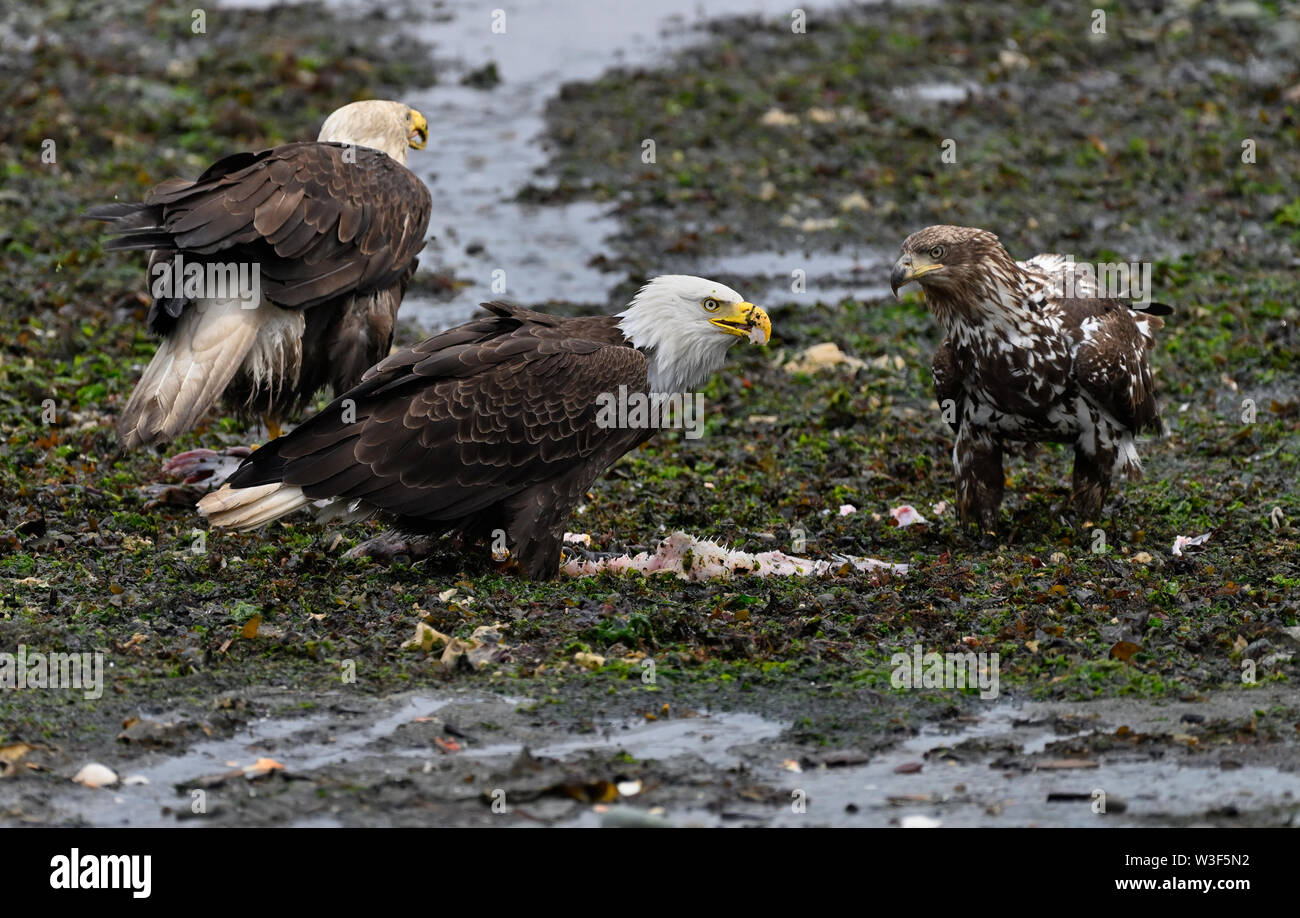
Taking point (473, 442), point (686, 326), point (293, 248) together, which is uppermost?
point (293, 248)

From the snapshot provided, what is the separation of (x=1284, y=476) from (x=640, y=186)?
6.85m

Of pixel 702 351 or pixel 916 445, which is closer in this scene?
pixel 702 351

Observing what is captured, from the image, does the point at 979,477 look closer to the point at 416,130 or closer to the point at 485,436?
the point at 485,436

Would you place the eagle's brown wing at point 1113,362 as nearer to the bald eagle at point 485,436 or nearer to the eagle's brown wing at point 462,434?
the bald eagle at point 485,436

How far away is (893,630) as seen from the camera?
7.22m

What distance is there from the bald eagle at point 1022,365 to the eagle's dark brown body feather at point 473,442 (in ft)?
5.52

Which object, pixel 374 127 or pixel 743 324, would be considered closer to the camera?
pixel 743 324

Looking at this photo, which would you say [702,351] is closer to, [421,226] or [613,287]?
[421,226]

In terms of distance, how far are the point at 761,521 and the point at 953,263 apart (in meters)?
1.77

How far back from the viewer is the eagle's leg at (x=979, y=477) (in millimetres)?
8695

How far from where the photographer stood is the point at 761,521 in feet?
30.0

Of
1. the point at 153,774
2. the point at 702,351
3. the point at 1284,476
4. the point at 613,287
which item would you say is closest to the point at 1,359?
the point at 613,287

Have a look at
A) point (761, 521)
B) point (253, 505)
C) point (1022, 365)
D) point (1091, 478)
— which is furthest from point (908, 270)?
point (253, 505)

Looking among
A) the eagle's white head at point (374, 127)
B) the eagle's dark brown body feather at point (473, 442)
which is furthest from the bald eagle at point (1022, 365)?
the eagle's white head at point (374, 127)
